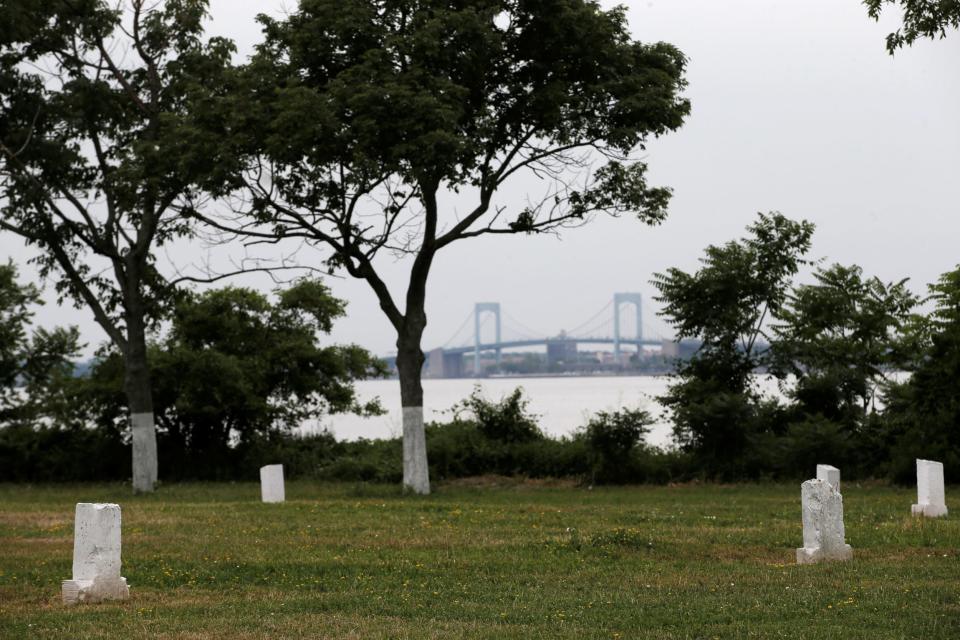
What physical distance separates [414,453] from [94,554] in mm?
13490

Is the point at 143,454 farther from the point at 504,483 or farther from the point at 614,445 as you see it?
the point at 614,445

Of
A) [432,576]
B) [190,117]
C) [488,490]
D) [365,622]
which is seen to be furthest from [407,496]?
[365,622]

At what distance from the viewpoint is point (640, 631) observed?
986cm

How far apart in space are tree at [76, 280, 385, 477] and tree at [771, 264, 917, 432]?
11757mm

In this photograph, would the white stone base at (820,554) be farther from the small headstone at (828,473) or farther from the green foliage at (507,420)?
the green foliage at (507,420)

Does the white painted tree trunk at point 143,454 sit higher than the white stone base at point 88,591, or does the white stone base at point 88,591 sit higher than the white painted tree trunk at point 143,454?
the white painted tree trunk at point 143,454

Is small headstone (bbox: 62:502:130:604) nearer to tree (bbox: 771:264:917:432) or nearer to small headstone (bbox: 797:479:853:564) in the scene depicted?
small headstone (bbox: 797:479:853:564)

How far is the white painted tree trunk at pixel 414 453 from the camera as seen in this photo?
82.1 feet

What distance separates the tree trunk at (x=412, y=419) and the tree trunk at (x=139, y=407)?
6.50 m

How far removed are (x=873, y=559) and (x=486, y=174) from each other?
43.3ft

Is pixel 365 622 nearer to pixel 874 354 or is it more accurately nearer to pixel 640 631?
pixel 640 631

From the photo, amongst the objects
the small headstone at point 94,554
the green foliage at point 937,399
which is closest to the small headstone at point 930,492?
the green foliage at point 937,399

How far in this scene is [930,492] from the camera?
1825cm

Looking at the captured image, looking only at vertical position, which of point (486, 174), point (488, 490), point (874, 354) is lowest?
point (488, 490)
